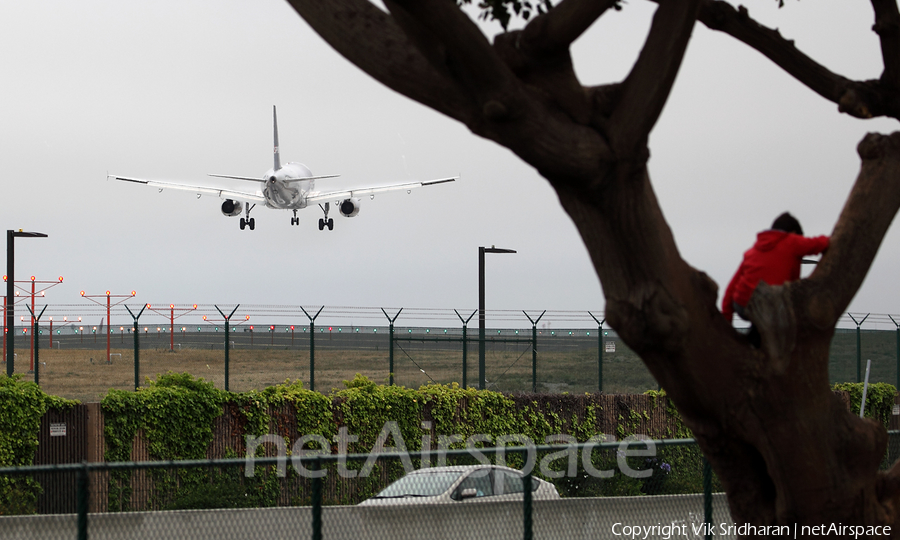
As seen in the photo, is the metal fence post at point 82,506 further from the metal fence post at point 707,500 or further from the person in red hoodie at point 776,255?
the metal fence post at point 707,500

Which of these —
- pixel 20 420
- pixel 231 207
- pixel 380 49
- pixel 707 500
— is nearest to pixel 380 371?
pixel 20 420

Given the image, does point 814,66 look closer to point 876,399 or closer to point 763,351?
point 763,351

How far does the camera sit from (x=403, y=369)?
87.8 ft

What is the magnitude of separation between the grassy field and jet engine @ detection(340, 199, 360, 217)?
16632 millimetres

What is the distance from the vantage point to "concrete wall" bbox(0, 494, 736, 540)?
25.2 ft

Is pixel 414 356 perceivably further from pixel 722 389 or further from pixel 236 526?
pixel 722 389

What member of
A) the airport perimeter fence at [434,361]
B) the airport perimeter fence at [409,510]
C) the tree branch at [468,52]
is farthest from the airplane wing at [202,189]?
the tree branch at [468,52]

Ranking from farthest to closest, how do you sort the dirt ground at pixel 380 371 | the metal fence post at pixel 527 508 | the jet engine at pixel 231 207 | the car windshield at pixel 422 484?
1. the jet engine at pixel 231 207
2. the dirt ground at pixel 380 371
3. the car windshield at pixel 422 484
4. the metal fence post at pixel 527 508

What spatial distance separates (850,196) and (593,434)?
15.7 meters

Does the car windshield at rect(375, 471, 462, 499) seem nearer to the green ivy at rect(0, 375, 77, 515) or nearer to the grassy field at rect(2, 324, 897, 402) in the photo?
the green ivy at rect(0, 375, 77, 515)

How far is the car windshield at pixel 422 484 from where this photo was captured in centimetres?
925

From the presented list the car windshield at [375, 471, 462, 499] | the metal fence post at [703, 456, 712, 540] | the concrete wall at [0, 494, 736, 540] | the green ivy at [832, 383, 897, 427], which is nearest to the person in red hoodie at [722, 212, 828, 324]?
the metal fence post at [703, 456, 712, 540]

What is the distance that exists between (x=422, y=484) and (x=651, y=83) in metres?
6.21
